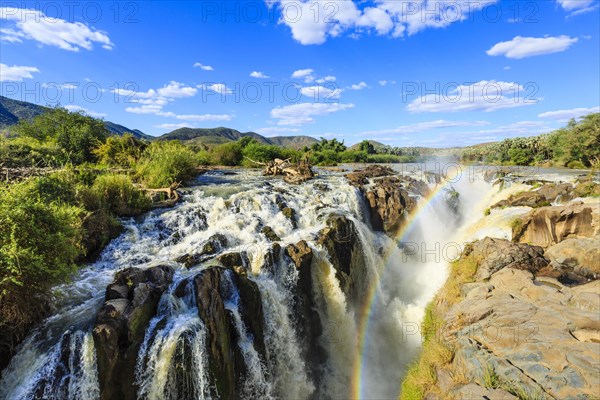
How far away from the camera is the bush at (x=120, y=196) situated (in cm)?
1220

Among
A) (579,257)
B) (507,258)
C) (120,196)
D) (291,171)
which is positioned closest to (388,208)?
(507,258)

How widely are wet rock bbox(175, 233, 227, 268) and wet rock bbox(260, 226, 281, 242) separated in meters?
1.66

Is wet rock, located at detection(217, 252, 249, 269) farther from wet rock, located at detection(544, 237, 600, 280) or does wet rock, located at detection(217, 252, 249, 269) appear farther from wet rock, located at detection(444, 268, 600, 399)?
wet rock, located at detection(544, 237, 600, 280)

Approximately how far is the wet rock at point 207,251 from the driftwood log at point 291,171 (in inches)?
394

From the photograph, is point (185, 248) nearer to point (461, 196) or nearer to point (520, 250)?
point (520, 250)

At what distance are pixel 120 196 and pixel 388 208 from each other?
14.2 meters

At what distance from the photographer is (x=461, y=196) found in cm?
2564

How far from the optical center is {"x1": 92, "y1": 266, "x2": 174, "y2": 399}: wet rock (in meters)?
5.79

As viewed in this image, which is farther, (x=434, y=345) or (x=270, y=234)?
(x=270, y=234)

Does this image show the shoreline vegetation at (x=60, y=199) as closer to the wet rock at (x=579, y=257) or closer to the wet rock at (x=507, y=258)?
the wet rock at (x=507, y=258)

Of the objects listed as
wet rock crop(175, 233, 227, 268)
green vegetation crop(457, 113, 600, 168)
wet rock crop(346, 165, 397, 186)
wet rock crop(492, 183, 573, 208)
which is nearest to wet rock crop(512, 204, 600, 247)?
wet rock crop(492, 183, 573, 208)

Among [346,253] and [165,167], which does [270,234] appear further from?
[165,167]

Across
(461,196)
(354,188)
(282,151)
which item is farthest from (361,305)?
(282,151)

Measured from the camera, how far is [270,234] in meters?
12.0
